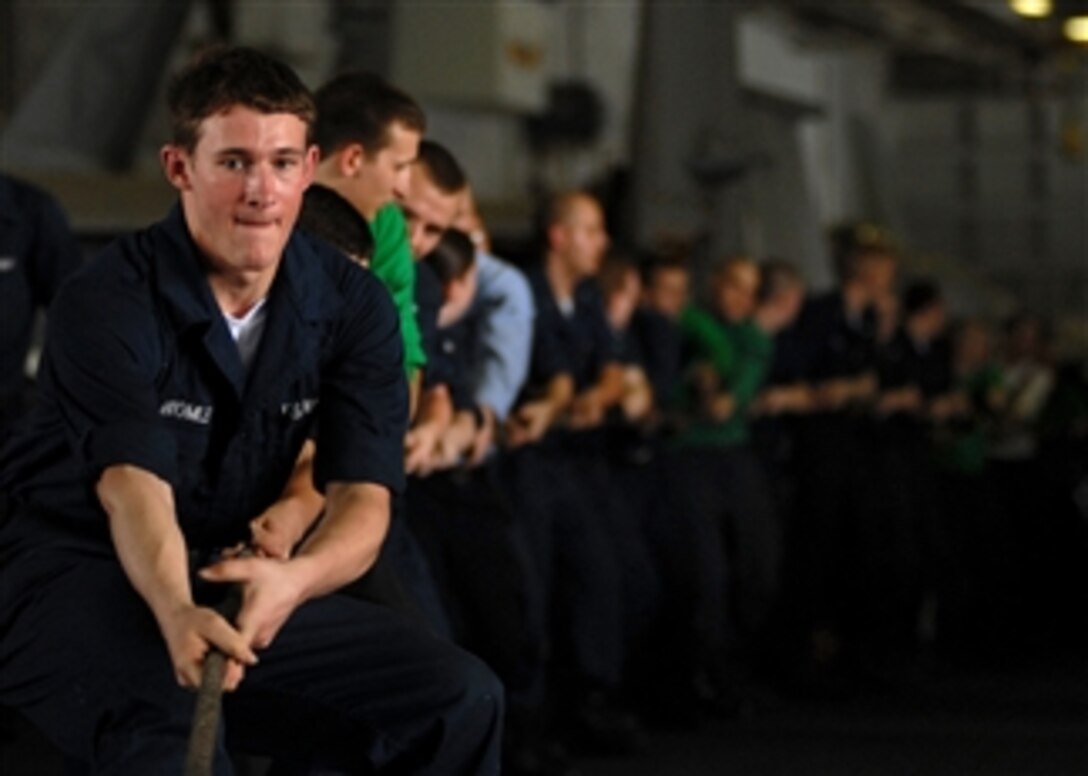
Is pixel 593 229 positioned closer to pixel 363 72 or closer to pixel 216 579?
pixel 363 72

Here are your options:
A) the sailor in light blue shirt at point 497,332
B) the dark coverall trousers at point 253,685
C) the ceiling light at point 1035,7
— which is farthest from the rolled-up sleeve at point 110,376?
the ceiling light at point 1035,7

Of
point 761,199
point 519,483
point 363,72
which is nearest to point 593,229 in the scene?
point 519,483

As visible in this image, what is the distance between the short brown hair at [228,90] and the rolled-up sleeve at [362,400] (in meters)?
0.35

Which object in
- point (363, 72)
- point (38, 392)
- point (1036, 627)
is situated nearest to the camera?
point (38, 392)

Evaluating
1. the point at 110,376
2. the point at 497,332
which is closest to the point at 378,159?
the point at 110,376

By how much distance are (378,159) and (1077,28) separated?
38.5ft

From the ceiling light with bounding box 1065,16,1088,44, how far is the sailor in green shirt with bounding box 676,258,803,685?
20.2 feet

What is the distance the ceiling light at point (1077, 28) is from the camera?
16.2 m

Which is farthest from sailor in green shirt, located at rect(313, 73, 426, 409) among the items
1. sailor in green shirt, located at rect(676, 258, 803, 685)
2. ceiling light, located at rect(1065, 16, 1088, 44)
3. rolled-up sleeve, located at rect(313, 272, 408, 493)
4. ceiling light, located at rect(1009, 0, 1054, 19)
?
ceiling light, located at rect(1065, 16, 1088, 44)

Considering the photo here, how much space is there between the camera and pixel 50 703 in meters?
4.06

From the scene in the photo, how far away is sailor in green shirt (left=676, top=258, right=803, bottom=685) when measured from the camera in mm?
9836

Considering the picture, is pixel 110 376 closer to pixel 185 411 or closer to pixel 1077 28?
pixel 185 411

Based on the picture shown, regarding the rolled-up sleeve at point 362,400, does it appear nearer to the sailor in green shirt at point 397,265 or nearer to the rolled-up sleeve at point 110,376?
the rolled-up sleeve at point 110,376

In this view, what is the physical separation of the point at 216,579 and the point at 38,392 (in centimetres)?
49
